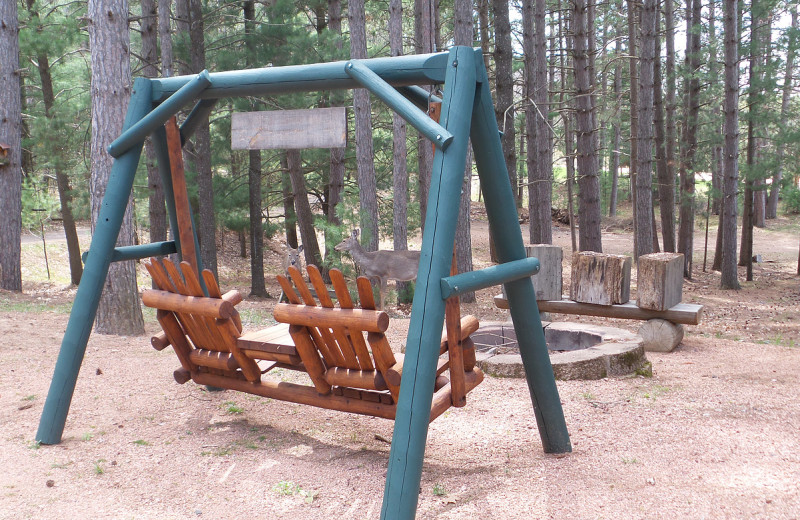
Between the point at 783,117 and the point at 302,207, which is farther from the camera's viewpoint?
the point at 783,117

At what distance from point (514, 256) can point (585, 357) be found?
7.45 ft

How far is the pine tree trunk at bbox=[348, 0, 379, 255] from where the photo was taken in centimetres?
1243

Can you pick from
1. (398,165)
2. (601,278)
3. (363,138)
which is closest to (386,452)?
(601,278)

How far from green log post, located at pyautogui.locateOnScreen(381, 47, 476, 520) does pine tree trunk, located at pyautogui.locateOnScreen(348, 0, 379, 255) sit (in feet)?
30.3

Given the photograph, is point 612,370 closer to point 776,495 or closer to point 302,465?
point 776,495

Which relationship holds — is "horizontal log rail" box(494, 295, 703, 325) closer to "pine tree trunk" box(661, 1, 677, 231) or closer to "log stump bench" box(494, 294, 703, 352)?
"log stump bench" box(494, 294, 703, 352)

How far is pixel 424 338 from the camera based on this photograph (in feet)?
9.38

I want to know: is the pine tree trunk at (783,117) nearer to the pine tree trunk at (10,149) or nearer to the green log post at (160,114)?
→ the green log post at (160,114)

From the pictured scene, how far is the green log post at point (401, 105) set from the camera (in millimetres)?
2982

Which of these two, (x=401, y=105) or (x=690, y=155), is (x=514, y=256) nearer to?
(x=401, y=105)

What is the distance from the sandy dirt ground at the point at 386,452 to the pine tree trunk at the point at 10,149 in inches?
325

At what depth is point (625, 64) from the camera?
29.9 m

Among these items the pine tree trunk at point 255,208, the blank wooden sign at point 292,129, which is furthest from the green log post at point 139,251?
the pine tree trunk at point 255,208

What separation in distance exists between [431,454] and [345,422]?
2.91ft
